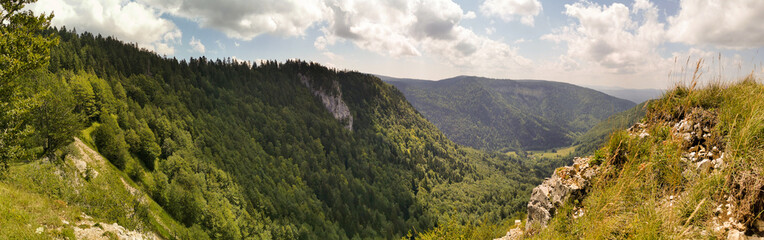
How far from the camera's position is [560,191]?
10.5 meters

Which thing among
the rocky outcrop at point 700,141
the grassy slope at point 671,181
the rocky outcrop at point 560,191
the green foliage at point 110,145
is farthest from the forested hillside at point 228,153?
the rocky outcrop at point 700,141

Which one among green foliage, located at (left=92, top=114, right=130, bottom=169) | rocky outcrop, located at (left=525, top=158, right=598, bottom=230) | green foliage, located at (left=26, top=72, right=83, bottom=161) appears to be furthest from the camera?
green foliage, located at (left=92, top=114, right=130, bottom=169)

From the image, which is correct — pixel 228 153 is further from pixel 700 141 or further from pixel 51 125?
pixel 700 141

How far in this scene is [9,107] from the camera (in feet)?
56.3

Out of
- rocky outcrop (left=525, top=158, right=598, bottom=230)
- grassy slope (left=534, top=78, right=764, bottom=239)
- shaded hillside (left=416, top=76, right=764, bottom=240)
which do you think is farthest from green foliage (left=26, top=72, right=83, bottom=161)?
grassy slope (left=534, top=78, right=764, bottom=239)

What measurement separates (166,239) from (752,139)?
58835mm

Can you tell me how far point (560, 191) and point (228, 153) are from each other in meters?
123

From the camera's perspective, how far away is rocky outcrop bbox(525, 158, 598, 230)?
9.84m

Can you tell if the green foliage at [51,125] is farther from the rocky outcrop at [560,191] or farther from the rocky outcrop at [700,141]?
the rocky outcrop at [700,141]

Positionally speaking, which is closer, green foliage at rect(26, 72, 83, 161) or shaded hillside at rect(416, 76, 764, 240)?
shaded hillside at rect(416, 76, 764, 240)

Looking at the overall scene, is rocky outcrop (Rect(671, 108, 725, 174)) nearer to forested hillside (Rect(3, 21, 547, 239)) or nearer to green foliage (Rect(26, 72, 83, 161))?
forested hillside (Rect(3, 21, 547, 239))

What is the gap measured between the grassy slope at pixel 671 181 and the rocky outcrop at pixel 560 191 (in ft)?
1.94

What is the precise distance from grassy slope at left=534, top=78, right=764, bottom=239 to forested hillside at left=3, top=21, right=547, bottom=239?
12268 mm

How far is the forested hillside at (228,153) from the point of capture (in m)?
59.7
